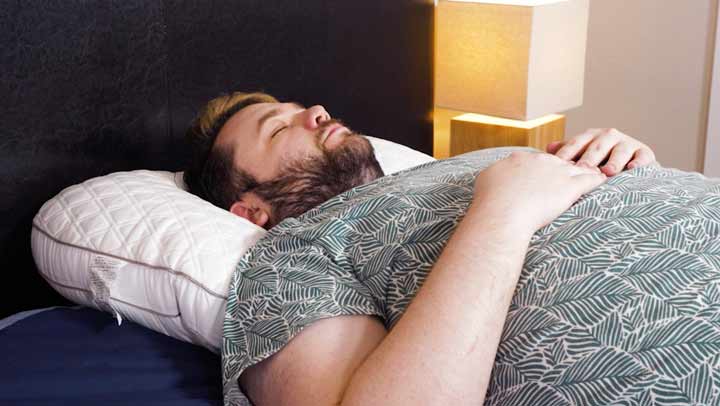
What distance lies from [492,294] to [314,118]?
623 millimetres

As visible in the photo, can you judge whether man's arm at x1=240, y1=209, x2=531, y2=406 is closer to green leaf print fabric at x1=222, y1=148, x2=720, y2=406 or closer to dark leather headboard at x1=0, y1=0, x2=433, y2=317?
green leaf print fabric at x1=222, y1=148, x2=720, y2=406

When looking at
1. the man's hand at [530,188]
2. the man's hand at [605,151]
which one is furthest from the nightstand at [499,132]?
the man's hand at [530,188]

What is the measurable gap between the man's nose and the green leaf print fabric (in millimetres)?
215

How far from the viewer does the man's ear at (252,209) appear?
1.51 meters

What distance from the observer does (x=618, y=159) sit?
142cm

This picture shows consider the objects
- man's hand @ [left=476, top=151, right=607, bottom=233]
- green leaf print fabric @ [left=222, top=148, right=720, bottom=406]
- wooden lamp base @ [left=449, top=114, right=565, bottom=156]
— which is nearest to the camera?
green leaf print fabric @ [left=222, top=148, right=720, bottom=406]

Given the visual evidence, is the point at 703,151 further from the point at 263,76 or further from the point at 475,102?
the point at 263,76

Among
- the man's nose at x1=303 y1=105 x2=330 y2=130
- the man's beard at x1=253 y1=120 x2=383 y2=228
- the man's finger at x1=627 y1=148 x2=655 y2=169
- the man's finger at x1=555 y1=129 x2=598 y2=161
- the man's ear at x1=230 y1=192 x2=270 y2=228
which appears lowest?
the man's ear at x1=230 y1=192 x2=270 y2=228

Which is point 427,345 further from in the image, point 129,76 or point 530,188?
point 129,76

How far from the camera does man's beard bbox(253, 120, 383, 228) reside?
1496 millimetres

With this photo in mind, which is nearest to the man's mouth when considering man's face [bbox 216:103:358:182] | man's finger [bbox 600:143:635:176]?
man's face [bbox 216:103:358:182]

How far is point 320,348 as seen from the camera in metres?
1.10

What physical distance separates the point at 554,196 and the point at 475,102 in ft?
4.59

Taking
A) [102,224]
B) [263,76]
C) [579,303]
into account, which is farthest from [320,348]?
[263,76]
